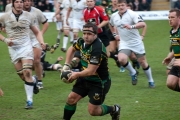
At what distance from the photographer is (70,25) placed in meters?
20.2

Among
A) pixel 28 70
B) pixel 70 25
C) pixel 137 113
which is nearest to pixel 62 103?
pixel 28 70

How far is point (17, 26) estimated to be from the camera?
1012 cm

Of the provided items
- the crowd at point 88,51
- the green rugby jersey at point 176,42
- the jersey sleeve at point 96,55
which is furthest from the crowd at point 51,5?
the jersey sleeve at point 96,55

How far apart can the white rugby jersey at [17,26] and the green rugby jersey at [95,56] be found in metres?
2.04

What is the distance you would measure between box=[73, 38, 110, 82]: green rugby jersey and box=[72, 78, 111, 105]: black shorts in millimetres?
86

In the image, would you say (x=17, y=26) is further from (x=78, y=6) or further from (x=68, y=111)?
(x=78, y=6)

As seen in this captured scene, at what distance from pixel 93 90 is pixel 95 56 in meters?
0.69

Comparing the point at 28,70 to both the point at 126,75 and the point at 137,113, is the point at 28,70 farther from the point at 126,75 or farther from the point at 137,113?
the point at 126,75

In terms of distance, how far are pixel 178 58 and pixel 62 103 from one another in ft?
8.85

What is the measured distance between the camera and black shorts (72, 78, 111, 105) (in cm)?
829

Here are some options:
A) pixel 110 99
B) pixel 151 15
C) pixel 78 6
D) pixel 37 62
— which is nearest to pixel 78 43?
pixel 110 99

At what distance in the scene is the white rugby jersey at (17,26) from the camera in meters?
10.1

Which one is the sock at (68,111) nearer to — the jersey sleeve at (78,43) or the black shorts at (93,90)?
the black shorts at (93,90)

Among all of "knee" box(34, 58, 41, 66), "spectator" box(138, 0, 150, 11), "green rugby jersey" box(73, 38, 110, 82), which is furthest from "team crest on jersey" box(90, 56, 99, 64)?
"spectator" box(138, 0, 150, 11)
